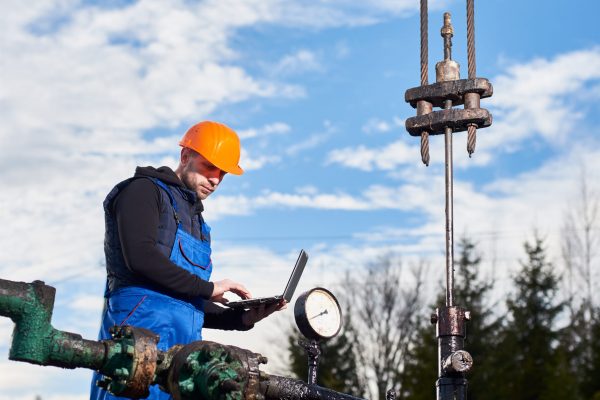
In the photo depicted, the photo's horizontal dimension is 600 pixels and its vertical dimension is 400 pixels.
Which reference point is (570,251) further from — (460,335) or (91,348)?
(91,348)

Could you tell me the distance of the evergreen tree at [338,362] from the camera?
28656 mm

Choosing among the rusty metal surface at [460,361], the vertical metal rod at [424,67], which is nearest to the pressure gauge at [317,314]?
the rusty metal surface at [460,361]

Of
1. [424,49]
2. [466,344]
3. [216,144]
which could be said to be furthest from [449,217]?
[466,344]

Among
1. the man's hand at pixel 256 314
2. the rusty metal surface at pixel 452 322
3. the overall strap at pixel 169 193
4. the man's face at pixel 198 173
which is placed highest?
the man's face at pixel 198 173

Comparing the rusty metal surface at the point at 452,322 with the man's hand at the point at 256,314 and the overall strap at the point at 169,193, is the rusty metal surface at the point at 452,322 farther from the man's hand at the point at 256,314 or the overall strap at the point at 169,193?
the overall strap at the point at 169,193

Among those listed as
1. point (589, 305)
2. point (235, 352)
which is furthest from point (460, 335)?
point (589, 305)

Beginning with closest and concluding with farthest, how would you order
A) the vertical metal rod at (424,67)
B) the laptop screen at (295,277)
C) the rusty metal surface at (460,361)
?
the laptop screen at (295,277), the rusty metal surface at (460,361), the vertical metal rod at (424,67)

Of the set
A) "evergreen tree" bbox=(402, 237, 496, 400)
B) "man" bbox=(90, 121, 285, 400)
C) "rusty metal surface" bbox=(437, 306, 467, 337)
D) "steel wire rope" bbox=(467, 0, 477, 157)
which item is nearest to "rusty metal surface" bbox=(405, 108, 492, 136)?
"steel wire rope" bbox=(467, 0, 477, 157)

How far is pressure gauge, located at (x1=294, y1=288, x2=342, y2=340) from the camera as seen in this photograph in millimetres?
3951

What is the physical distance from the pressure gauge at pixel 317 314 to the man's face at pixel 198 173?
2.11 feet

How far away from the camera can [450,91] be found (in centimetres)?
485

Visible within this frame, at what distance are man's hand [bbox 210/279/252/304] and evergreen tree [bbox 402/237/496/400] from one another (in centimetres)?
2170

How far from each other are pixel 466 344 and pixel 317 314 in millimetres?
21309

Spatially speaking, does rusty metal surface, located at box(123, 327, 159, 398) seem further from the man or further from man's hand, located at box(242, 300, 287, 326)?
man's hand, located at box(242, 300, 287, 326)
